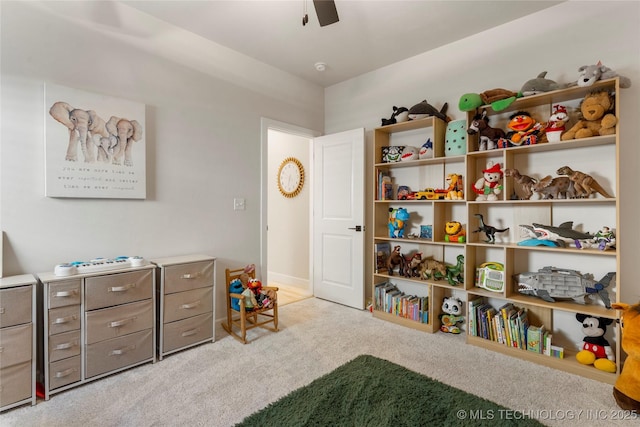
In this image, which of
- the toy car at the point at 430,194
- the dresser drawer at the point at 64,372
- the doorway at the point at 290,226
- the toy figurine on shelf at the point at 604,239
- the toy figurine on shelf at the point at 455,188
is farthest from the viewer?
the doorway at the point at 290,226

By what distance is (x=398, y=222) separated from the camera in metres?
3.22

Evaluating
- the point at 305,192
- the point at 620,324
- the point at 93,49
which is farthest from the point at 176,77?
the point at 620,324

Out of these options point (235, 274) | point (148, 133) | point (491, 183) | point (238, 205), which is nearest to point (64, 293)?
point (148, 133)

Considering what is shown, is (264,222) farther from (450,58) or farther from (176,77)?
(450,58)

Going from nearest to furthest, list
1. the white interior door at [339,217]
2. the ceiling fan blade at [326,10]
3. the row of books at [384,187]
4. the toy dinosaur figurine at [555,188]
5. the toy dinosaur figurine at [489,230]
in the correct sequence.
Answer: the ceiling fan blade at [326,10]
the toy dinosaur figurine at [555,188]
the toy dinosaur figurine at [489,230]
the row of books at [384,187]
the white interior door at [339,217]

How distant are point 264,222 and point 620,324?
293cm

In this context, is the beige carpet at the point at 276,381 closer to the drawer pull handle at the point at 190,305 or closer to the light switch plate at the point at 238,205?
the drawer pull handle at the point at 190,305

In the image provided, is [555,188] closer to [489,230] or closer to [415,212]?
[489,230]

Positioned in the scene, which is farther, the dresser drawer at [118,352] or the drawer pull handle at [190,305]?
the drawer pull handle at [190,305]

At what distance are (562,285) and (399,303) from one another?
4.38ft

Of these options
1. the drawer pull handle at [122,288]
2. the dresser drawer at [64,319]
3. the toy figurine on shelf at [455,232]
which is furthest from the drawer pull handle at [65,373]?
the toy figurine on shelf at [455,232]

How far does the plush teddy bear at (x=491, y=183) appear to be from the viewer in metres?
2.59

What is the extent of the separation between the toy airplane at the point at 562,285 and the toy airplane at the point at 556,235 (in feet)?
0.75

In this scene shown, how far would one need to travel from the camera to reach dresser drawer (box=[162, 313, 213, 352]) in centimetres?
241
